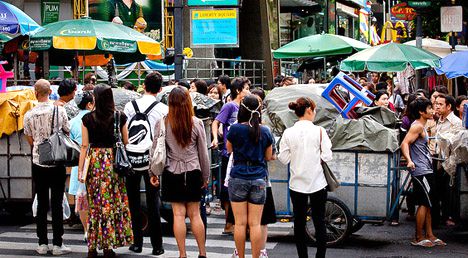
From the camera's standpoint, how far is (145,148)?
9.96m

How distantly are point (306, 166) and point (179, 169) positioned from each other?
1384mm

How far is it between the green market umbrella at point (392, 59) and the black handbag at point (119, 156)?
9358 millimetres

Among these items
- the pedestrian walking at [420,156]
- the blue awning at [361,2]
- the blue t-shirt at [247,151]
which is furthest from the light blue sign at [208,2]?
the blue awning at [361,2]

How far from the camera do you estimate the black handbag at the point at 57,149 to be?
9.96 m

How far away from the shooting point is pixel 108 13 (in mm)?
32625

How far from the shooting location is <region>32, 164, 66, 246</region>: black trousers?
10.1m

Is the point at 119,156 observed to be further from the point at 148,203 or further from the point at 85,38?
the point at 85,38

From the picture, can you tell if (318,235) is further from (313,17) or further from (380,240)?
(313,17)

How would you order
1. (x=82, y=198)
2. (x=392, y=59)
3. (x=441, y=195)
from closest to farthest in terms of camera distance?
(x=82, y=198), (x=441, y=195), (x=392, y=59)

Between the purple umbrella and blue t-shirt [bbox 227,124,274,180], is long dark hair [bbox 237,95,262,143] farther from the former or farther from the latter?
the purple umbrella

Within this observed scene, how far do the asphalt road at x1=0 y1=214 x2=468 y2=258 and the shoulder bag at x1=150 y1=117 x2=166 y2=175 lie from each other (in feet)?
5.25

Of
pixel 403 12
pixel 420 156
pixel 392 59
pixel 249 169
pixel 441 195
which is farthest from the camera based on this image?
pixel 403 12

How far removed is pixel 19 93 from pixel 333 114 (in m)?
4.48

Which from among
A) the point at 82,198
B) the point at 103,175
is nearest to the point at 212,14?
the point at 82,198
